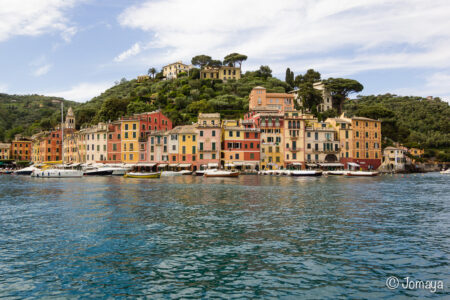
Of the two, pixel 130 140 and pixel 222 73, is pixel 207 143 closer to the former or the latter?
pixel 130 140

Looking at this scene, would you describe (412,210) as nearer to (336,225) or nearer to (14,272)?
(336,225)

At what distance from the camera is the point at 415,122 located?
113188mm

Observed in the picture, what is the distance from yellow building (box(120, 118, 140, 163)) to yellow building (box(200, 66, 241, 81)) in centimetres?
6027

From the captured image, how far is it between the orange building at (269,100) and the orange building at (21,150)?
251ft

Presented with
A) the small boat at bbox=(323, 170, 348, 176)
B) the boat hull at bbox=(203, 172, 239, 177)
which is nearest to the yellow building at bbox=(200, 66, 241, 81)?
the small boat at bbox=(323, 170, 348, 176)

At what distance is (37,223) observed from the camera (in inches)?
769

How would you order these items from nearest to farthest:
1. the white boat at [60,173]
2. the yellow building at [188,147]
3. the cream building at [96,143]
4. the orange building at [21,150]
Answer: the white boat at [60,173] → the yellow building at [188,147] → the cream building at [96,143] → the orange building at [21,150]

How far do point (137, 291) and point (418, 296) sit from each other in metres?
7.83

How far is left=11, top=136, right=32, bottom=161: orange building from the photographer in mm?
116062

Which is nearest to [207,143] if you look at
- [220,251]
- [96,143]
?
[96,143]

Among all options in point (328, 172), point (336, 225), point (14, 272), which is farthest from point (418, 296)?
point (328, 172)

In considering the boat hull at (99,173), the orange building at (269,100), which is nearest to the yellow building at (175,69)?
the orange building at (269,100)

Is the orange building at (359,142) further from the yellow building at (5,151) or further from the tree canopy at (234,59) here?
the yellow building at (5,151)

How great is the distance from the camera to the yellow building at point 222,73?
131625mm
